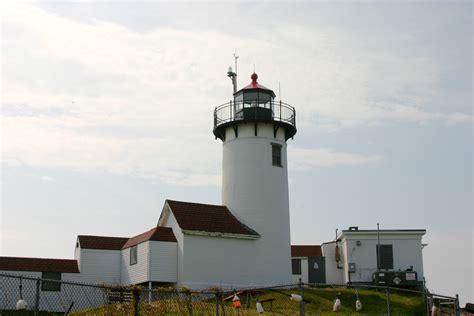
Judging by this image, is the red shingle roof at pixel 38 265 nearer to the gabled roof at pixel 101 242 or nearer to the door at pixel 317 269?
the gabled roof at pixel 101 242

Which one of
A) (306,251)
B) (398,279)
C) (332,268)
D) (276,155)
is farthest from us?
(306,251)

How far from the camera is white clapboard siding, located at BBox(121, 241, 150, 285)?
32.1m

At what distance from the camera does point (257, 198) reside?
115ft

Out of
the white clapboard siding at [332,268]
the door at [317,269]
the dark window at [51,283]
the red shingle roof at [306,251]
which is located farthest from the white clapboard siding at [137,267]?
the red shingle roof at [306,251]

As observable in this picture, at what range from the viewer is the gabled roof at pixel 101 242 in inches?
1345

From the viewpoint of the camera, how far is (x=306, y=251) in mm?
A: 44531

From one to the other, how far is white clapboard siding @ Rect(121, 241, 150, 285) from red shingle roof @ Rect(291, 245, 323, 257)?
1360 cm

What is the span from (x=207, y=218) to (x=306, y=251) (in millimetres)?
12420

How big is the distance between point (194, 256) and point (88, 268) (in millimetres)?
5419

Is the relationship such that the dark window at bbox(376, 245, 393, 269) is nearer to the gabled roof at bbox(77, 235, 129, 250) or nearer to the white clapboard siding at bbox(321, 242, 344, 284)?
the white clapboard siding at bbox(321, 242, 344, 284)

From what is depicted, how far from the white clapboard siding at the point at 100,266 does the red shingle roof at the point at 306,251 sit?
45.0 feet

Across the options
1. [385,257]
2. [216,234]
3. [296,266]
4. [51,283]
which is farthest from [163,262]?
[296,266]

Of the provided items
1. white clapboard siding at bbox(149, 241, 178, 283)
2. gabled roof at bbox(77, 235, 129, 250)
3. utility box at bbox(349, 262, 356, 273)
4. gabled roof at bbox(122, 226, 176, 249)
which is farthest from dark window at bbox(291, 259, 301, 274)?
white clapboard siding at bbox(149, 241, 178, 283)

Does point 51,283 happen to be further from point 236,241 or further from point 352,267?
point 352,267
